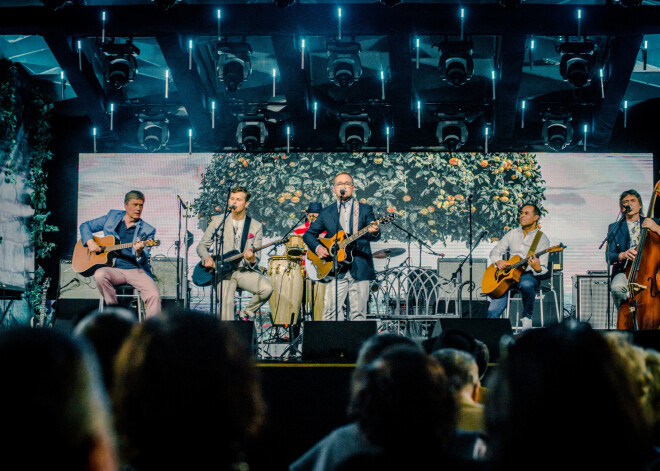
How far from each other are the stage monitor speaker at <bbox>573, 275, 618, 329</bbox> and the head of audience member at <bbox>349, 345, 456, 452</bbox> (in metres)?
8.81

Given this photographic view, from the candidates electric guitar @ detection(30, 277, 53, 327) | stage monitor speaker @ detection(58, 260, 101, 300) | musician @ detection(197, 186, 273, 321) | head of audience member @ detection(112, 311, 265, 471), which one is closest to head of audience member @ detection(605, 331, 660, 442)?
head of audience member @ detection(112, 311, 265, 471)

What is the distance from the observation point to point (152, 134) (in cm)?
995

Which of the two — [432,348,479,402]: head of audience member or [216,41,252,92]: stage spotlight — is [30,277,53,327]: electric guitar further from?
[432,348,479,402]: head of audience member

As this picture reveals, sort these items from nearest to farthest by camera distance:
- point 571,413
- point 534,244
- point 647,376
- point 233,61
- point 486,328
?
1. point 571,413
2. point 647,376
3. point 486,328
4. point 233,61
5. point 534,244

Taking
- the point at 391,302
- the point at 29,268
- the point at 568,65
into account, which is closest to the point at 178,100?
the point at 29,268

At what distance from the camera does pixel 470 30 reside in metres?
8.36

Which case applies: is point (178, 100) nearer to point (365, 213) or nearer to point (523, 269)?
point (365, 213)

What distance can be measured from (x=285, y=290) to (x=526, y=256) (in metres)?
3.11

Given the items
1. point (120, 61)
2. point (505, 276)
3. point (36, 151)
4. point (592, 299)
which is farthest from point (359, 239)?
point (36, 151)

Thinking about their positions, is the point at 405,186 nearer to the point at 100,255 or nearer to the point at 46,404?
Answer: the point at 100,255

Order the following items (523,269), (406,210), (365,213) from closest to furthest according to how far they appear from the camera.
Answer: (365,213) → (523,269) → (406,210)

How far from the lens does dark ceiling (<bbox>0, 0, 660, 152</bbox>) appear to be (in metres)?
8.38

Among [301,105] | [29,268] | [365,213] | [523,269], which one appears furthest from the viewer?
[29,268]

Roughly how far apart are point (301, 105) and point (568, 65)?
342 centimetres
